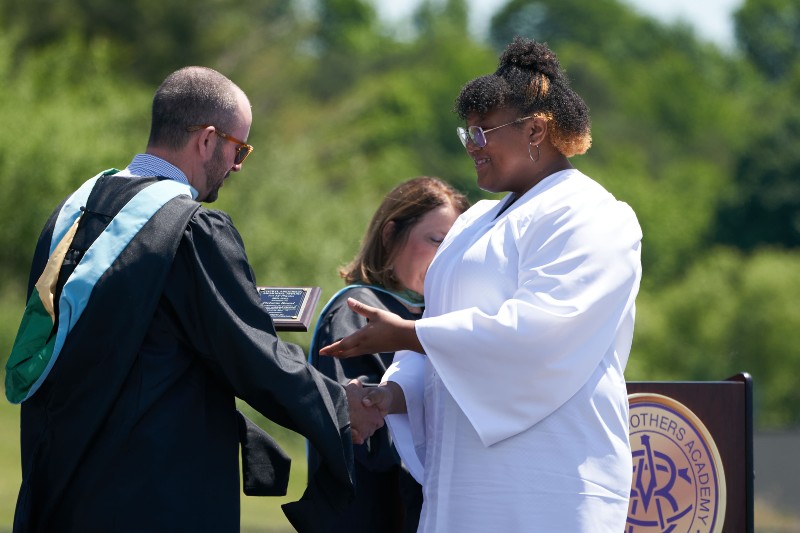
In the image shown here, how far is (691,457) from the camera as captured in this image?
194 inches

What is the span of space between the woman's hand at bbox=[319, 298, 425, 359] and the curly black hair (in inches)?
30.1

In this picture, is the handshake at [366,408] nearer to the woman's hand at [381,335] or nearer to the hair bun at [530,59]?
the woman's hand at [381,335]

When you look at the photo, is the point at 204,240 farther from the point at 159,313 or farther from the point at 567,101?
the point at 567,101

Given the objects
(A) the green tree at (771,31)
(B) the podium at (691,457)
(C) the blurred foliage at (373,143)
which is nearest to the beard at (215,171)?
(B) the podium at (691,457)

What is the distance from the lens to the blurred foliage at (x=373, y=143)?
23703 mm

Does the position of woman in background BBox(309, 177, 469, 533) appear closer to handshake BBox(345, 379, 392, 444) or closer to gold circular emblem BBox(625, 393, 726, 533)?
handshake BBox(345, 379, 392, 444)

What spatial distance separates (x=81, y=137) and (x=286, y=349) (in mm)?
19222

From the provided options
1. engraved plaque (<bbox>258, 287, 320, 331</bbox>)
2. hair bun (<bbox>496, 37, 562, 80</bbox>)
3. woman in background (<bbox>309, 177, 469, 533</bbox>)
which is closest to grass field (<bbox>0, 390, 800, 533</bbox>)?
woman in background (<bbox>309, 177, 469, 533</bbox>)

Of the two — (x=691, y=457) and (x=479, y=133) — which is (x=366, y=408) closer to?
(x=479, y=133)

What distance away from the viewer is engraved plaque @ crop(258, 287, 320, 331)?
439 centimetres

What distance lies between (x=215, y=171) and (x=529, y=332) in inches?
46.5

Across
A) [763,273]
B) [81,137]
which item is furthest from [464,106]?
[763,273]

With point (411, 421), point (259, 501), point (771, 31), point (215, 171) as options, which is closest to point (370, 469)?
point (411, 421)

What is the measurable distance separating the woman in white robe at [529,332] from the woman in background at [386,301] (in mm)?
529
